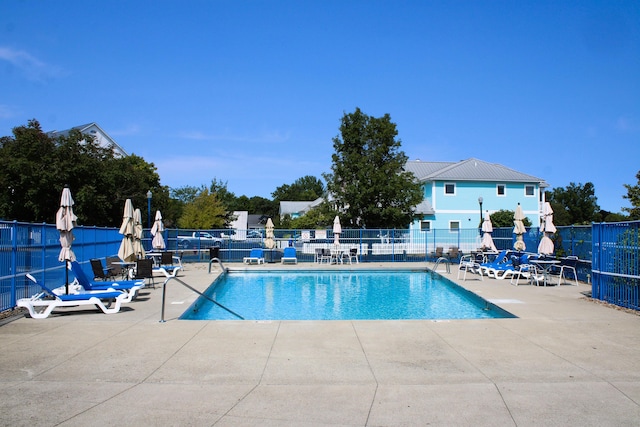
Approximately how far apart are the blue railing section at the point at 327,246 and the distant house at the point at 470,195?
9.05 m

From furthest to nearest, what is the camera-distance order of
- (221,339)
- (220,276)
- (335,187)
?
1. (335,187)
2. (220,276)
3. (221,339)

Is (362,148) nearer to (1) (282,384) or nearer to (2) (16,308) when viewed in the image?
(2) (16,308)

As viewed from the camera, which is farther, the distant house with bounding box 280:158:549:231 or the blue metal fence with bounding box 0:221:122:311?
the distant house with bounding box 280:158:549:231

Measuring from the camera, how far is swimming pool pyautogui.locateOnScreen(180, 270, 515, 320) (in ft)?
41.0

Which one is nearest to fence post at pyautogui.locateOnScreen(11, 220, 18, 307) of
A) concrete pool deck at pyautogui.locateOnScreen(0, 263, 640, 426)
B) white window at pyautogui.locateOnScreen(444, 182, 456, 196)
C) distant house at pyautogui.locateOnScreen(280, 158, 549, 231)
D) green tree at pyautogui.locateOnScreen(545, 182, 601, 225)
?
concrete pool deck at pyautogui.locateOnScreen(0, 263, 640, 426)

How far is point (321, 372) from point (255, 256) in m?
20.7

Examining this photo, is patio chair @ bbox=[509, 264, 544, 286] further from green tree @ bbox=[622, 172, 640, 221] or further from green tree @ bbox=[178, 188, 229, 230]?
green tree @ bbox=[178, 188, 229, 230]

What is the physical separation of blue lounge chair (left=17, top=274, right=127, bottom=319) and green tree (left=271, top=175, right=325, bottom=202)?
9372cm

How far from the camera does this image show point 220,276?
20188mm

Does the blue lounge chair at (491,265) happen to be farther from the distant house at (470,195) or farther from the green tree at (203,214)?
the green tree at (203,214)

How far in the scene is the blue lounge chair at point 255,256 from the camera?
86.2 feet

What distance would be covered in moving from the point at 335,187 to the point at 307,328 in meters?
23.9

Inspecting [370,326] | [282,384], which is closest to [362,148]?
[370,326]

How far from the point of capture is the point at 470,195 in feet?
128
